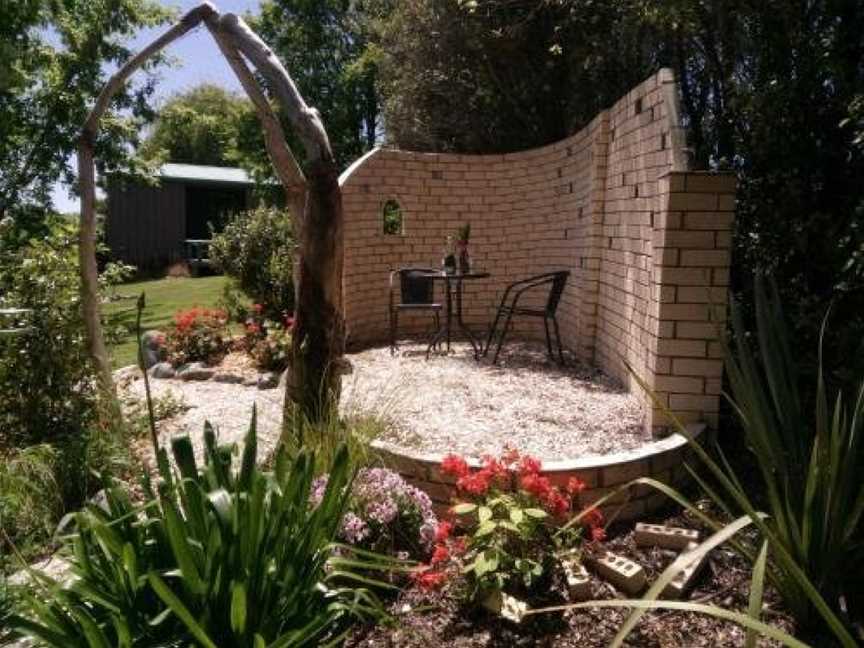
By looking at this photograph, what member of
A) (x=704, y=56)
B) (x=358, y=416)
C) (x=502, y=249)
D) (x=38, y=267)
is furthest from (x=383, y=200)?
(x=358, y=416)

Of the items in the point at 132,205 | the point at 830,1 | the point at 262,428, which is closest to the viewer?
the point at 830,1

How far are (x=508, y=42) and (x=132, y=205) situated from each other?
48.8 ft

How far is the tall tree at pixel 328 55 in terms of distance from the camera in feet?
59.4

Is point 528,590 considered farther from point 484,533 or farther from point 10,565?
point 10,565

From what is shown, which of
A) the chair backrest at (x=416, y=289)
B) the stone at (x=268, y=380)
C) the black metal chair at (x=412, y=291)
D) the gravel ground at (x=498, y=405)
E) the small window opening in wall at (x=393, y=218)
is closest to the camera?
the gravel ground at (x=498, y=405)

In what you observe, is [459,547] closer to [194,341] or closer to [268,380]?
[268,380]

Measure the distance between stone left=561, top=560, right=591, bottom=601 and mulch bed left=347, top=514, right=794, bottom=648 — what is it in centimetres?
5

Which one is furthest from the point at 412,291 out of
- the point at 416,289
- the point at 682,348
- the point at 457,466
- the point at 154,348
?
the point at 457,466

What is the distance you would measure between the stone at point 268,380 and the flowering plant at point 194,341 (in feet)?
2.97

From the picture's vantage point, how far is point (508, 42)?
32.2ft

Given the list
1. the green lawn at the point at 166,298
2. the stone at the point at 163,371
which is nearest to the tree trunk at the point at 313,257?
the stone at the point at 163,371

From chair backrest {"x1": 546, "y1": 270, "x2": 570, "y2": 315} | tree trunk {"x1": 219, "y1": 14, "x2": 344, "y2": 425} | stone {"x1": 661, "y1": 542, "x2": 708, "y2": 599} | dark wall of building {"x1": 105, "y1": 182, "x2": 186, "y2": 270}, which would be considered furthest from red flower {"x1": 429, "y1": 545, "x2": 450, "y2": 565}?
dark wall of building {"x1": 105, "y1": 182, "x2": 186, "y2": 270}

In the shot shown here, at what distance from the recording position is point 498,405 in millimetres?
4434

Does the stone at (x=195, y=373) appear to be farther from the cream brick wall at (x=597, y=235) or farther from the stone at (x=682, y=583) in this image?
the stone at (x=682, y=583)
